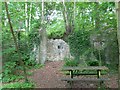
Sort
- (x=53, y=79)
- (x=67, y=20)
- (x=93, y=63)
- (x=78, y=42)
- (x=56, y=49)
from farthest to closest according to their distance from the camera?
1. (x=67, y=20)
2. (x=56, y=49)
3. (x=78, y=42)
4. (x=93, y=63)
5. (x=53, y=79)

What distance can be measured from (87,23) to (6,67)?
5.23 m

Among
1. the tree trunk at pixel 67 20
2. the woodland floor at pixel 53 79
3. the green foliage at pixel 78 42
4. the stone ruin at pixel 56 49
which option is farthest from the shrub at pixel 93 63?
the tree trunk at pixel 67 20

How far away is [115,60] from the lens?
26.6 feet

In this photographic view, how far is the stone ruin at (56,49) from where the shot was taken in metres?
10.2

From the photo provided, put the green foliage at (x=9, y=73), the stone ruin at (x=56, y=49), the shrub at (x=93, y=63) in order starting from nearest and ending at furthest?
the green foliage at (x=9, y=73) < the shrub at (x=93, y=63) < the stone ruin at (x=56, y=49)

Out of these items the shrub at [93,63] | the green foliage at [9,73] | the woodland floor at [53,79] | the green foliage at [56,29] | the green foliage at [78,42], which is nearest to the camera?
the woodland floor at [53,79]

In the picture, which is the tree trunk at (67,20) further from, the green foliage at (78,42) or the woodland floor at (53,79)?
the woodland floor at (53,79)

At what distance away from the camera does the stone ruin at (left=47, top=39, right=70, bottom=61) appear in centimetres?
1025

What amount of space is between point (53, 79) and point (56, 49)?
10.8ft

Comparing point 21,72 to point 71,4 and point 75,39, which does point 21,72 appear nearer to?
point 75,39

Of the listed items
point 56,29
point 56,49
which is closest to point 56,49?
point 56,49

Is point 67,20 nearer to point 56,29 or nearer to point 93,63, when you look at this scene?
point 56,29

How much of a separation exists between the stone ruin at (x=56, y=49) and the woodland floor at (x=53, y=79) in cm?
52

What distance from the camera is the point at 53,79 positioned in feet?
23.5
